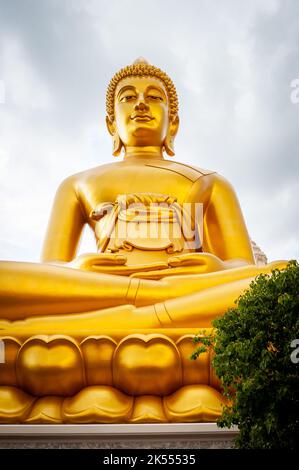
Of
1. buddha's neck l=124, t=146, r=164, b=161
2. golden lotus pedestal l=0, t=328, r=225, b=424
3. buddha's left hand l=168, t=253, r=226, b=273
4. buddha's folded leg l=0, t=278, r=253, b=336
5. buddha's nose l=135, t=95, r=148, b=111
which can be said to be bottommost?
golden lotus pedestal l=0, t=328, r=225, b=424

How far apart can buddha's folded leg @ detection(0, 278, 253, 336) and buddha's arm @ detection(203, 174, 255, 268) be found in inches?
48.8

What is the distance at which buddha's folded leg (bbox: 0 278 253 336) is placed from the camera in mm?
4035

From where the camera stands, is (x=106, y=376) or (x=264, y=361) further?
(x=106, y=376)

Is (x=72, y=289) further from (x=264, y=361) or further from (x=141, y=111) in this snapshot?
(x=141, y=111)

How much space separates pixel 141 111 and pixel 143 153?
1.48 feet

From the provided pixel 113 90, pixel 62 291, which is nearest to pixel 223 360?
pixel 62 291

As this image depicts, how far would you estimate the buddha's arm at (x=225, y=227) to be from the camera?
542 centimetres

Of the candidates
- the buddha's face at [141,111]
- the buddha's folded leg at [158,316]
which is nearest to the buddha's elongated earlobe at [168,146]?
the buddha's face at [141,111]

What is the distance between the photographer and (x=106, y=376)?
3.79m

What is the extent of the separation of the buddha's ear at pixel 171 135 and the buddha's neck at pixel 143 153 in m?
0.16

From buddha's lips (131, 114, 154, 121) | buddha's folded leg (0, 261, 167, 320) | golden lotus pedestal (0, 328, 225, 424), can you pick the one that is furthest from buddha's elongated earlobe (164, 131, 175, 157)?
golden lotus pedestal (0, 328, 225, 424)

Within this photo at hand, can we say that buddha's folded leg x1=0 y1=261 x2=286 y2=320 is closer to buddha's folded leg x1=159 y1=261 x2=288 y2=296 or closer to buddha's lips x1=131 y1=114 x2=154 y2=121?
buddha's folded leg x1=159 y1=261 x2=288 y2=296

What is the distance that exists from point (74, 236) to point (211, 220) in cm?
133

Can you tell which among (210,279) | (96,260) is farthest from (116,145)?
(210,279)
